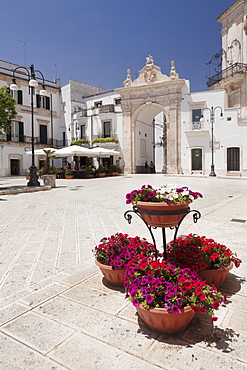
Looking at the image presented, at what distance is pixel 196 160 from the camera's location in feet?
84.2

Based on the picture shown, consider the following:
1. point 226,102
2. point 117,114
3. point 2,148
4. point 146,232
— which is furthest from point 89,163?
point 146,232

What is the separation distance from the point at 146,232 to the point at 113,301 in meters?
2.73

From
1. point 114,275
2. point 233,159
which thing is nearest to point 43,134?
point 233,159

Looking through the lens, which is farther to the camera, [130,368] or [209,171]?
[209,171]

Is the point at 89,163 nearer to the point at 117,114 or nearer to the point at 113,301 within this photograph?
the point at 117,114

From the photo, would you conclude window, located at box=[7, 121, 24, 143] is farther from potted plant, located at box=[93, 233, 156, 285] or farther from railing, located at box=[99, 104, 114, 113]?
potted plant, located at box=[93, 233, 156, 285]

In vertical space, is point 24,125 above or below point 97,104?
below

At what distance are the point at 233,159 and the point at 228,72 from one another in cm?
848

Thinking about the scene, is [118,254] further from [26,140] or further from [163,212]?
[26,140]

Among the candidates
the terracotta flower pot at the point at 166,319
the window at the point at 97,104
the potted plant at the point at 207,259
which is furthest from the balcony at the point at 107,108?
the terracotta flower pot at the point at 166,319

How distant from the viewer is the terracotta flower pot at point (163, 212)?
94.2 inches

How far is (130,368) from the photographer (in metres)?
1.70

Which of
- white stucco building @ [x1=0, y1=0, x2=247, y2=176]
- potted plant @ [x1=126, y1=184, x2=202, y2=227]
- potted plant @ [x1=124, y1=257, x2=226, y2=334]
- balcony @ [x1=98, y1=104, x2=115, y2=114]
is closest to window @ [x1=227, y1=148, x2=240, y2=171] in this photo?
white stucco building @ [x1=0, y1=0, x2=247, y2=176]

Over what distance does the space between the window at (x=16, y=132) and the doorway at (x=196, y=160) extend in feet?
61.9
